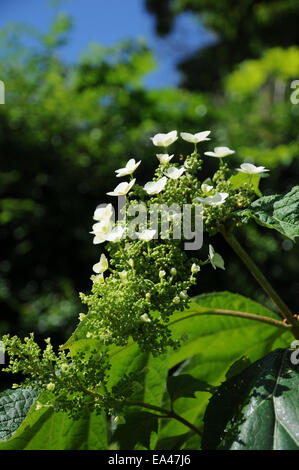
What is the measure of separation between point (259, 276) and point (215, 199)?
0.19 m

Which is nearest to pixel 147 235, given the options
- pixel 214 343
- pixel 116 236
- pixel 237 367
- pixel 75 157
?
pixel 116 236

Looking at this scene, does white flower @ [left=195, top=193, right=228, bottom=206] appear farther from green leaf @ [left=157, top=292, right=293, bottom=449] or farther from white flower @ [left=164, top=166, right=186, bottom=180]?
green leaf @ [left=157, top=292, right=293, bottom=449]

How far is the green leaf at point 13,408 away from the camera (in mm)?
870

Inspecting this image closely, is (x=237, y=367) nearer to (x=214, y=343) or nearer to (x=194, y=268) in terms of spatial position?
(x=214, y=343)

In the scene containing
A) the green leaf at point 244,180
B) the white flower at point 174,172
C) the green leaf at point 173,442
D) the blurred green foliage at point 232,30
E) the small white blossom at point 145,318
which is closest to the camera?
the small white blossom at point 145,318

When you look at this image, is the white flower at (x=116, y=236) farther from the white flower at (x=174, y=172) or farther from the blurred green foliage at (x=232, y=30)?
the blurred green foliage at (x=232, y=30)

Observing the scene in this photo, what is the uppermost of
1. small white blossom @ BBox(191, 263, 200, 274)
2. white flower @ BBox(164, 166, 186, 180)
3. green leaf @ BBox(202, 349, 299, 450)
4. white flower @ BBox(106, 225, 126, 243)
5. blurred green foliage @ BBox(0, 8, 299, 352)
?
blurred green foliage @ BBox(0, 8, 299, 352)

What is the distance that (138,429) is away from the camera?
94 centimetres

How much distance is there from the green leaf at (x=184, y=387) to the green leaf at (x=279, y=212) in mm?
361

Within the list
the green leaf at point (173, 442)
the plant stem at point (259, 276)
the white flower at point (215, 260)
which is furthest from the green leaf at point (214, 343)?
the white flower at point (215, 260)

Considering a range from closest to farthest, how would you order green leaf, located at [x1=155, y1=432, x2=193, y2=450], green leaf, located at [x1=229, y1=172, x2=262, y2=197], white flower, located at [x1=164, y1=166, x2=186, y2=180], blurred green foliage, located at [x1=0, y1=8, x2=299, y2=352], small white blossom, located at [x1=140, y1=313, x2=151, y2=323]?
small white blossom, located at [x1=140, y1=313, x2=151, y2=323]
white flower, located at [x1=164, y1=166, x2=186, y2=180]
green leaf, located at [x1=229, y1=172, x2=262, y2=197]
green leaf, located at [x1=155, y1=432, x2=193, y2=450]
blurred green foliage, located at [x1=0, y1=8, x2=299, y2=352]

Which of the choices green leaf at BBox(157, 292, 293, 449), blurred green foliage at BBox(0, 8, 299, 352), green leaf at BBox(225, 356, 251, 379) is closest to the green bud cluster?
green leaf at BBox(225, 356, 251, 379)

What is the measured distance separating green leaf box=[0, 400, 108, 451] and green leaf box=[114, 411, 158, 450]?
82mm

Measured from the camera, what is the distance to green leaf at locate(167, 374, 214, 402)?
96cm
